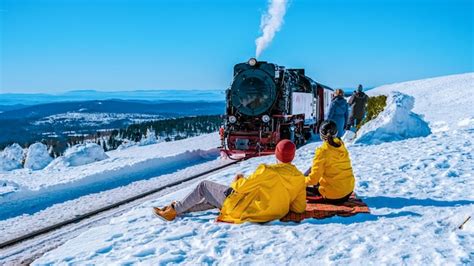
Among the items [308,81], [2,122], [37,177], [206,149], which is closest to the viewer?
[37,177]

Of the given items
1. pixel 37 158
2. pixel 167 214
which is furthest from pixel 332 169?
pixel 37 158

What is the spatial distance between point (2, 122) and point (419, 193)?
12785 centimetres

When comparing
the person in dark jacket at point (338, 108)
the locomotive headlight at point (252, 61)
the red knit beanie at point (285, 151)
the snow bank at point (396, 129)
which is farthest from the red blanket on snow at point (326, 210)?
the locomotive headlight at point (252, 61)

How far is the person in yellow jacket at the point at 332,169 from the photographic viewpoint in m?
7.21

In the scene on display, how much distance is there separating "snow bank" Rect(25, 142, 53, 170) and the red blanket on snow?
14.7 meters

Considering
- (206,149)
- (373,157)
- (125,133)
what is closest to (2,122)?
(125,133)

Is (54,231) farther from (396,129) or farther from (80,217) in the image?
(396,129)

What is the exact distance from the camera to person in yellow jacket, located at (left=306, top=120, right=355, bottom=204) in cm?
721

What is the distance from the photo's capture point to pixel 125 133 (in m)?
63.2

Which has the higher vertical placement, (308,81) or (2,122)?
(308,81)

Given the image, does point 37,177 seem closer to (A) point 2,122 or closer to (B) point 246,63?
(B) point 246,63

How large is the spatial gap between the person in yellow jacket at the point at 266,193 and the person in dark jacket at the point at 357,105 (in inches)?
509

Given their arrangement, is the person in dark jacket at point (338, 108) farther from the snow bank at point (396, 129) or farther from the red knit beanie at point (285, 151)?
the red knit beanie at point (285, 151)

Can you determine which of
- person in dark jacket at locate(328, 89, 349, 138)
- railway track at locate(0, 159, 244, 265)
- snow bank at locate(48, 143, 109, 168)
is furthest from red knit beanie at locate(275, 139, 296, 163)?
snow bank at locate(48, 143, 109, 168)
